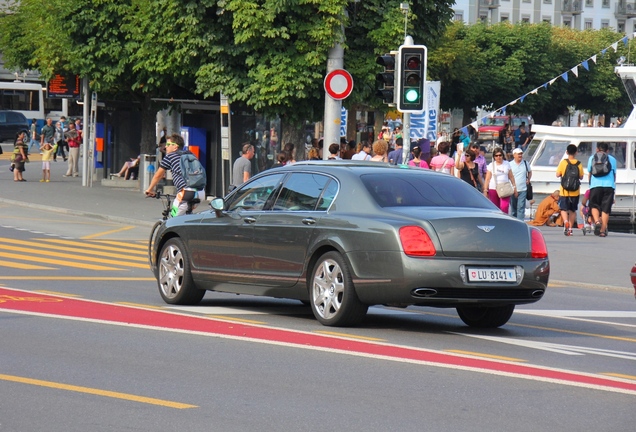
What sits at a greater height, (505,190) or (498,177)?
(498,177)

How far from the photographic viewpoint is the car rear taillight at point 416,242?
1083cm

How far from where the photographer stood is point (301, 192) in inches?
478

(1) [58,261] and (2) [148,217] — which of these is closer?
(1) [58,261]

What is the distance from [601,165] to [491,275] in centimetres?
1515

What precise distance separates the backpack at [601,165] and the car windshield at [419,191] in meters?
13.9

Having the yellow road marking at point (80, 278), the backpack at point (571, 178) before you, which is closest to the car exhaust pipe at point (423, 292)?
the yellow road marking at point (80, 278)

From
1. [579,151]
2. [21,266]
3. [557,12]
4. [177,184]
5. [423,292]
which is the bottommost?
[21,266]

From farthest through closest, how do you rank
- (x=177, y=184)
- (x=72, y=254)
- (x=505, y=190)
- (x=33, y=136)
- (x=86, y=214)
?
(x=33, y=136)
(x=86, y=214)
(x=505, y=190)
(x=72, y=254)
(x=177, y=184)

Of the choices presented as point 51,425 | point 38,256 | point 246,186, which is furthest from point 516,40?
point 51,425

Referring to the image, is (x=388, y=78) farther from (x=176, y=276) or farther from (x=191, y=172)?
(x=176, y=276)

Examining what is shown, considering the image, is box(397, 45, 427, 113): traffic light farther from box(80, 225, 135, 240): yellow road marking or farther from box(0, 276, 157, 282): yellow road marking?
box(80, 225, 135, 240): yellow road marking

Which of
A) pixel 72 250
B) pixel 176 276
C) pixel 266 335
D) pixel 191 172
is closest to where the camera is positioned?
pixel 266 335

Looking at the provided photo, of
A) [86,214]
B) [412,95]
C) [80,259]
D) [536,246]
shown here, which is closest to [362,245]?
[536,246]

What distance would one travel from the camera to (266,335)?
10734mm
